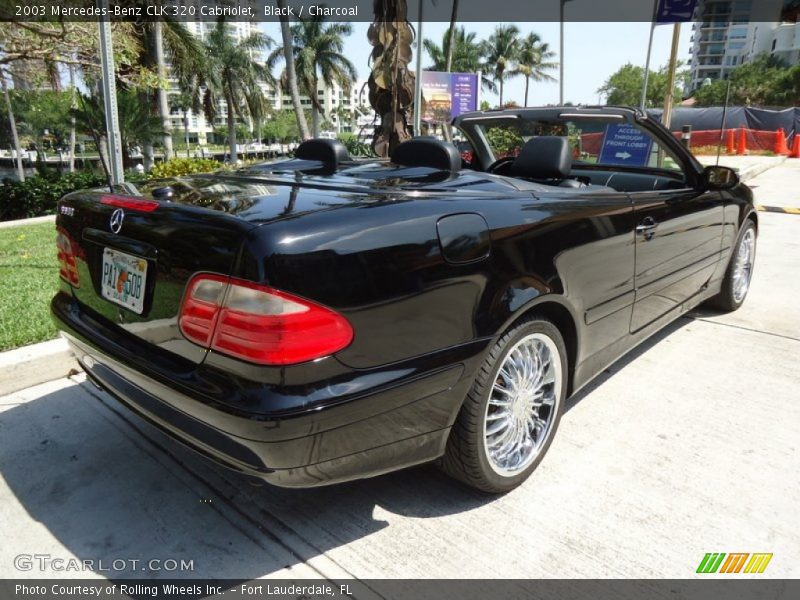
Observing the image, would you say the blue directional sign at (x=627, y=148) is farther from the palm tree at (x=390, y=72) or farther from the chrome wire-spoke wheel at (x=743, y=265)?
the palm tree at (x=390, y=72)

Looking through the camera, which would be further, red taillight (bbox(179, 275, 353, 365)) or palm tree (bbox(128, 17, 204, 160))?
palm tree (bbox(128, 17, 204, 160))

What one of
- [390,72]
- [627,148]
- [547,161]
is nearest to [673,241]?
[547,161]

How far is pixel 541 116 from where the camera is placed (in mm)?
3395

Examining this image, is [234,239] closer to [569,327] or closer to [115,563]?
[115,563]

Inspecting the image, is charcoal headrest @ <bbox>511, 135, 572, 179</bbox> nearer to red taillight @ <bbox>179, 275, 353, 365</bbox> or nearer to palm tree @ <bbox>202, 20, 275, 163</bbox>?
red taillight @ <bbox>179, 275, 353, 365</bbox>

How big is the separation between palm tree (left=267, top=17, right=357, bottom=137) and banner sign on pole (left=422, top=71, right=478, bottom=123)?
118 ft

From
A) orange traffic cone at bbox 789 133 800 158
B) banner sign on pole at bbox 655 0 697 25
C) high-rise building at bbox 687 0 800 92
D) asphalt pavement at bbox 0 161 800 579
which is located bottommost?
asphalt pavement at bbox 0 161 800 579

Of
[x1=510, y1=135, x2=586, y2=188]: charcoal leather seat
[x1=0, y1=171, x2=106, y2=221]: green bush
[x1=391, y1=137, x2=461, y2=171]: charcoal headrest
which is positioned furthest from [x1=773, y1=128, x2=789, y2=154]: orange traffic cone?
[x1=391, y1=137, x2=461, y2=171]: charcoal headrest

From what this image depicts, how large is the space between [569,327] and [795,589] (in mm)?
1156

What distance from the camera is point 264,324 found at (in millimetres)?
1584

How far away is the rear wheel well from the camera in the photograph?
2258mm

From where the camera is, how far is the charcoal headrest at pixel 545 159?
8.99ft

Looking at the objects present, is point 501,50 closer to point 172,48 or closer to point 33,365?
point 172,48

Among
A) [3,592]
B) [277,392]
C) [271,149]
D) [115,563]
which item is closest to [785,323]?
[277,392]
